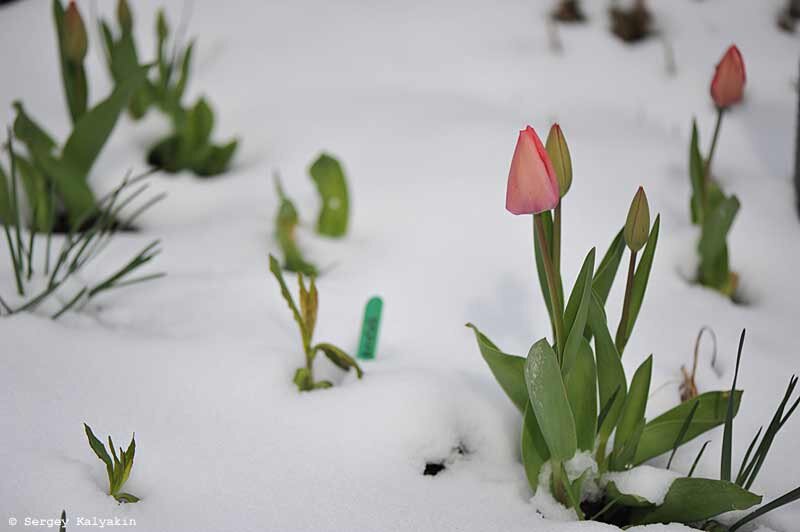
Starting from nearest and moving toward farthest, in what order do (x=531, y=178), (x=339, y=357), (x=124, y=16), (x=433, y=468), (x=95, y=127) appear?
1. (x=531, y=178)
2. (x=433, y=468)
3. (x=339, y=357)
4. (x=95, y=127)
5. (x=124, y=16)

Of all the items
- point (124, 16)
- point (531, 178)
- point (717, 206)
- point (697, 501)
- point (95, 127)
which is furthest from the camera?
point (124, 16)

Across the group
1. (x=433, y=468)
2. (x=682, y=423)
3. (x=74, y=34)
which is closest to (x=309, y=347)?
(x=433, y=468)

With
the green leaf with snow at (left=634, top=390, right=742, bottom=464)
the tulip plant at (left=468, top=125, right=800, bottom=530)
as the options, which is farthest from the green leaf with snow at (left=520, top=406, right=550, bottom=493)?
the green leaf with snow at (left=634, top=390, right=742, bottom=464)

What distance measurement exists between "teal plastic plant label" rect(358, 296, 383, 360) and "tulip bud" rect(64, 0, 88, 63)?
2.18ft

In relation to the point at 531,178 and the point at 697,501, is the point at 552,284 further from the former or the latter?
the point at 697,501

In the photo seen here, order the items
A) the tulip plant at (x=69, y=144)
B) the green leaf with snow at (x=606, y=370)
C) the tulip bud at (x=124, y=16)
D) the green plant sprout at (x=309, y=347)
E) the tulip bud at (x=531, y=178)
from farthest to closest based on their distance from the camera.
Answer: the tulip bud at (x=124, y=16) < the tulip plant at (x=69, y=144) < the green plant sprout at (x=309, y=347) < the green leaf with snow at (x=606, y=370) < the tulip bud at (x=531, y=178)

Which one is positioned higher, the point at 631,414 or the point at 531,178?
the point at 531,178

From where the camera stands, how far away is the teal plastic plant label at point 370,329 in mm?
987

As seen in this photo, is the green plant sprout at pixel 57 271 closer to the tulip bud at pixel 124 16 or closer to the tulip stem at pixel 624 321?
the tulip bud at pixel 124 16

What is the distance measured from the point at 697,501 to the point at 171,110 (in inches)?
43.7

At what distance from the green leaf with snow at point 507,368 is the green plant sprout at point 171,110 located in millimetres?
825

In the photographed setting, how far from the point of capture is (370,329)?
3.26ft

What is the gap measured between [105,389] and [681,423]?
635 mm

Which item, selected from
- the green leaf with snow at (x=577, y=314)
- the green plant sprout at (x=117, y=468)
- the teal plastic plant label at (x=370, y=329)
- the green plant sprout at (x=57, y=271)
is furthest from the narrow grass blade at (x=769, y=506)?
the green plant sprout at (x=57, y=271)
